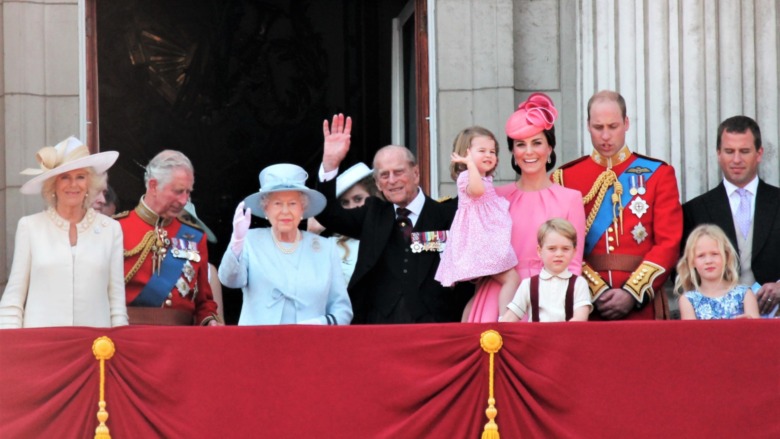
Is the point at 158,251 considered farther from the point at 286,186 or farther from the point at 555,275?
the point at 555,275

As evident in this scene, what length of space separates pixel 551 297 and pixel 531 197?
62cm

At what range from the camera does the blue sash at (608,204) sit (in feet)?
29.1

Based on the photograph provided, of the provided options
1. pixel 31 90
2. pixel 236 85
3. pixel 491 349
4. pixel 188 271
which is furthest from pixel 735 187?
pixel 236 85

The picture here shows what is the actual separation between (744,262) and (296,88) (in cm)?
468

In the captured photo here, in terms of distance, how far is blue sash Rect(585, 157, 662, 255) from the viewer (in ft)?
29.1

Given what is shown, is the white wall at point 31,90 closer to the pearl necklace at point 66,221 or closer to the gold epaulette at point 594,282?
the pearl necklace at point 66,221

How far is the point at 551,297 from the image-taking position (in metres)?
8.19

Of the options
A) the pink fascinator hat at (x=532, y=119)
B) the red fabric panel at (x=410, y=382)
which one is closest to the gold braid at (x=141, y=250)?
the red fabric panel at (x=410, y=382)

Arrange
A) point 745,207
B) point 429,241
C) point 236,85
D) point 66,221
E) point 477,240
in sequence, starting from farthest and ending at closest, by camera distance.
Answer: point 236,85, point 745,207, point 429,241, point 66,221, point 477,240

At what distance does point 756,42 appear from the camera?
10273 mm

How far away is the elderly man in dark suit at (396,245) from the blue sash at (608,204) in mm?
698

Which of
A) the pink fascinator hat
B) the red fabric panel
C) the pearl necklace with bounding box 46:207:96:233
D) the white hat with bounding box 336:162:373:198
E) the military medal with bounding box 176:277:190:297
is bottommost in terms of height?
the red fabric panel

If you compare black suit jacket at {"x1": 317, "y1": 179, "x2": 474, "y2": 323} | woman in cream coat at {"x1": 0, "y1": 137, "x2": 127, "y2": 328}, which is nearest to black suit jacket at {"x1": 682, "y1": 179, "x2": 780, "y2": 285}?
black suit jacket at {"x1": 317, "y1": 179, "x2": 474, "y2": 323}

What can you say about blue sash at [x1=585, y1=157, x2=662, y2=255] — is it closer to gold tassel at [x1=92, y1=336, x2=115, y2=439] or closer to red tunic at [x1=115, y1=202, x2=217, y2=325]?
red tunic at [x1=115, y1=202, x2=217, y2=325]
